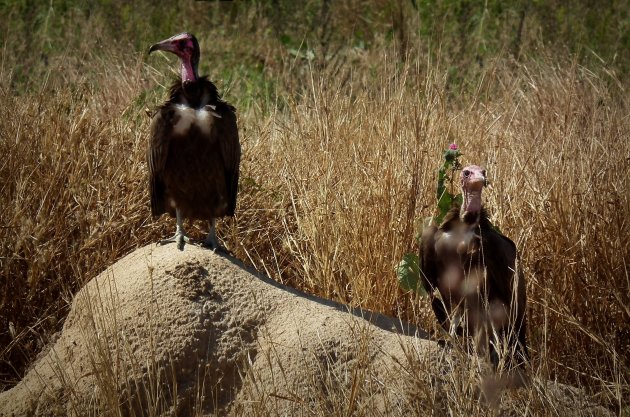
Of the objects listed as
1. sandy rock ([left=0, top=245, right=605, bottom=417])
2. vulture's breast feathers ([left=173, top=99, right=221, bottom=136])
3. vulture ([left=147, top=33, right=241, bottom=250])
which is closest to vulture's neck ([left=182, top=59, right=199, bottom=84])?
vulture ([left=147, top=33, right=241, bottom=250])

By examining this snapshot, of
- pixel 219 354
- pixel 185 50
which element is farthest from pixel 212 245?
pixel 185 50

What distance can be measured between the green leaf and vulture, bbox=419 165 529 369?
285 millimetres

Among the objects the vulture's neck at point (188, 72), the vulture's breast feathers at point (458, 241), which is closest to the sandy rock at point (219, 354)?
the vulture's breast feathers at point (458, 241)

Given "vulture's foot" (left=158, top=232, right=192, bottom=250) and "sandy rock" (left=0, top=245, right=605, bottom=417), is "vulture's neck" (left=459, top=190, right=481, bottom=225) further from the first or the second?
"vulture's foot" (left=158, top=232, right=192, bottom=250)

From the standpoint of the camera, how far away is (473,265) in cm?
456

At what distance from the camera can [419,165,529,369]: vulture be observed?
14.9 feet

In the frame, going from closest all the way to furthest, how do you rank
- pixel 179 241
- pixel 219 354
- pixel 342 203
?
1. pixel 219 354
2. pixel 179 241
3. pixel 342 203

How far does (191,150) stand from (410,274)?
3.85 feet

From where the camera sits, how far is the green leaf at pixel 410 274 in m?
5.00

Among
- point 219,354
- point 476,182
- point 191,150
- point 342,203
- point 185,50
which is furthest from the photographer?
point 342,203

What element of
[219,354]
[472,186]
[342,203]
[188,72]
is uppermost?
[188,72]

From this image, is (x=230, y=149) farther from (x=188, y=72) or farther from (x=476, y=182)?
(x=476, y=182)

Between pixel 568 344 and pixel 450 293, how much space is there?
90 cm

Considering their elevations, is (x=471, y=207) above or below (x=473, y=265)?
above
